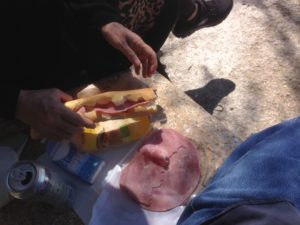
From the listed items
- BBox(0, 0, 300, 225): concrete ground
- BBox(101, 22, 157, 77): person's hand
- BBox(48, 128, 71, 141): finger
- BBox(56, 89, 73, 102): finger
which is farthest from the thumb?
BBox(0, 0, 300, 225): concrete ground

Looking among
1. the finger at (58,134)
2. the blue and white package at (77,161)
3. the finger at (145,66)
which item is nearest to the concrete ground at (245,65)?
the finger at (145,66)

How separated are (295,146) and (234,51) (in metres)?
1.00

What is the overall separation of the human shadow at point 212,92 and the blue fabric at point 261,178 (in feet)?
2.28

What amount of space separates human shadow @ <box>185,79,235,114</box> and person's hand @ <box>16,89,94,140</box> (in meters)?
0.79

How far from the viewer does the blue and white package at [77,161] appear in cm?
135

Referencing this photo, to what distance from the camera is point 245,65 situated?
1931mm

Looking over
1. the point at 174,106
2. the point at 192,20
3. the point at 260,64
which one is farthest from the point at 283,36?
the point at 174,106

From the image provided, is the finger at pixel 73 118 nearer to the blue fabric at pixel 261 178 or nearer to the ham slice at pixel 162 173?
the ham slice at pixel 162 173

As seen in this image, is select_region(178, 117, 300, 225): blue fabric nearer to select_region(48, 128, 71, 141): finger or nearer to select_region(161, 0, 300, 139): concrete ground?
select_region(48, 128, 71, 141): finger

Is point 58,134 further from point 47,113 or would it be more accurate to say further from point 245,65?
point 245,65

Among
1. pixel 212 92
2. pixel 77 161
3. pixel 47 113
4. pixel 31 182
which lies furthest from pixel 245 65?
pixel 31 182

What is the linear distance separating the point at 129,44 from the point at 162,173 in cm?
46

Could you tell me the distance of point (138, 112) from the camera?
4.45ft

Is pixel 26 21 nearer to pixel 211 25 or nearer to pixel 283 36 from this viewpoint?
pixel 211 25
